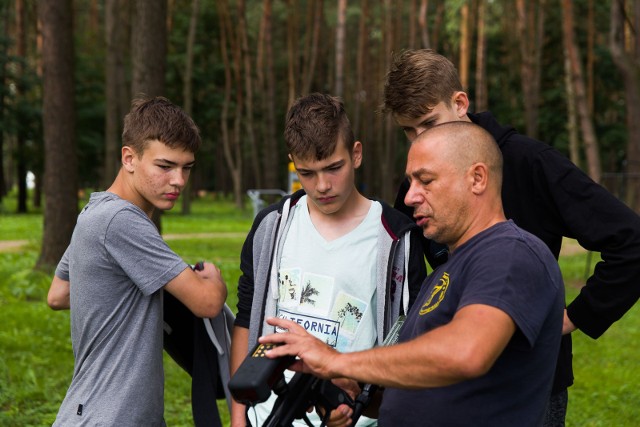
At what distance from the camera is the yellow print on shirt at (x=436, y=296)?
236cm

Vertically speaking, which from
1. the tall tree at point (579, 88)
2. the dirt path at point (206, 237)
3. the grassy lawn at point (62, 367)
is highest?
the tall tree at point (579, 88)

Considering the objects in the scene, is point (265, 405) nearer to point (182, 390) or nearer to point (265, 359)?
point (265, 359)

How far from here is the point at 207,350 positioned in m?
3.17

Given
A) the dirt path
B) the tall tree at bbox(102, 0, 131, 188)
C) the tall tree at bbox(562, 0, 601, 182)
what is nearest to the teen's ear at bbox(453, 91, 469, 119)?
the dirt path

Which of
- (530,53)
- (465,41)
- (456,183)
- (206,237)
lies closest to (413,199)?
(456,183)

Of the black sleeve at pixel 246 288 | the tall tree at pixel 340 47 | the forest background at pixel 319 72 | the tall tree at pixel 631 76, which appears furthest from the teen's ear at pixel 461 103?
the tall tree at pixel 340 47

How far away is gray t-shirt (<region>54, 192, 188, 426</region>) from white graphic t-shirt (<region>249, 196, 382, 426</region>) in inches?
16.4

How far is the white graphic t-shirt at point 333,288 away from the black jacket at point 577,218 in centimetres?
55

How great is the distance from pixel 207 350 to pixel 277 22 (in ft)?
133

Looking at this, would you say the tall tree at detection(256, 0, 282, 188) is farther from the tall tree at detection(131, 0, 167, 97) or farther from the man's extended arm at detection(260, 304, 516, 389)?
the man's extended arm at detection(260, 304, 516, 389)

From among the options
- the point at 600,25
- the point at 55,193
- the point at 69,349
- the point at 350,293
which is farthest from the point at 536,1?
the point at 350,293

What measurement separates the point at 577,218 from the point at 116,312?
166cm

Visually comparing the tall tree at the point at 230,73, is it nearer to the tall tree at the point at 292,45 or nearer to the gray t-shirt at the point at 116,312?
the tall tree at the point at 292,45

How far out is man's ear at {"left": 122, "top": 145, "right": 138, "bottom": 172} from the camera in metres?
3.19
